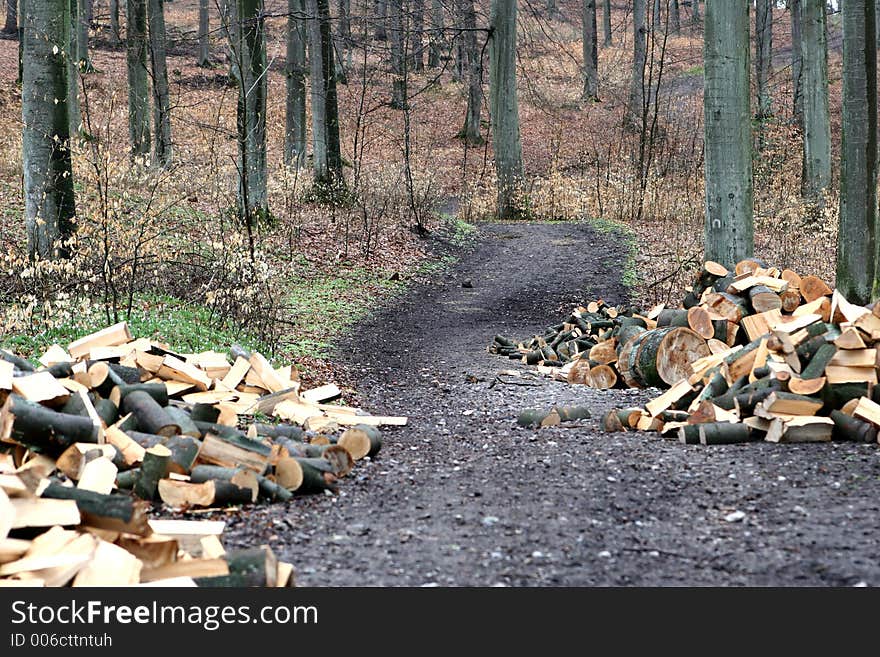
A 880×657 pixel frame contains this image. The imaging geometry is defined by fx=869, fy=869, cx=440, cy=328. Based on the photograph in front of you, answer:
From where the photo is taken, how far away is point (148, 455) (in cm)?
481

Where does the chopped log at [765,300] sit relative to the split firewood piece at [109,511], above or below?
above

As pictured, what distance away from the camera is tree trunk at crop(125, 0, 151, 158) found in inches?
688

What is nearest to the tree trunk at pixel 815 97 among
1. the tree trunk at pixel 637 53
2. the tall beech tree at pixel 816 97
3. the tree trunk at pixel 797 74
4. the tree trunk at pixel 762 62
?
the tall beech tree at pixel 816 97

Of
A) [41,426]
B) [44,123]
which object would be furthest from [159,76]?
[41,426]

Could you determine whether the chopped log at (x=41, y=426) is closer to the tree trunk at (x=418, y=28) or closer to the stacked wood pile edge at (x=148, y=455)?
the stacked wood pile edge at (x=148, y=455)

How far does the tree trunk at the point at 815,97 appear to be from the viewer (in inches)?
798

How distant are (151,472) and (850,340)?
4.76 metres

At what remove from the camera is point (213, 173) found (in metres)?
12.9

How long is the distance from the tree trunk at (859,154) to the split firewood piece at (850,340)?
424cm

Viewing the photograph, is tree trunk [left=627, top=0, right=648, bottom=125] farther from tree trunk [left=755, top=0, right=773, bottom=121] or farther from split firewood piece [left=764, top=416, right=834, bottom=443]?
split firewood piece [left=764, top=416, right=834, bottom=443]

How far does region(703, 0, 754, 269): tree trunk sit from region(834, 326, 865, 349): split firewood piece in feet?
15.5
